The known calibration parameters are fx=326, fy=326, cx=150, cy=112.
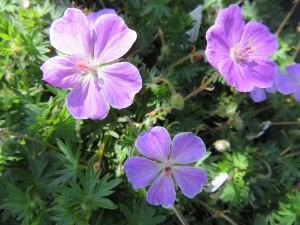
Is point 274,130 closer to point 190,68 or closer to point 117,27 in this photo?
point 190,68

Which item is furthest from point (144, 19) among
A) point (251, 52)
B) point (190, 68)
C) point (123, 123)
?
point (251, 52)

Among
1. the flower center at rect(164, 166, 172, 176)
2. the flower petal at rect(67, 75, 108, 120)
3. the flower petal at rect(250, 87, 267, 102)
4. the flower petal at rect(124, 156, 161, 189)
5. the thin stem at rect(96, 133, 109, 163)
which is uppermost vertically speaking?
the flower petal at rect(67, 75, 108, 120)

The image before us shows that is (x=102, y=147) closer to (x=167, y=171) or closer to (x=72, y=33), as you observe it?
(x=167, y=171)

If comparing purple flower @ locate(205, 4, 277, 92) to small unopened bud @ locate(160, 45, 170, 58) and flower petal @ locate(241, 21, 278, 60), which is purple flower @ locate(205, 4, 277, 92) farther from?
small unopened bud @ locate(160, 45, 170, 58)

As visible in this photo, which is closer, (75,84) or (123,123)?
(75,84)

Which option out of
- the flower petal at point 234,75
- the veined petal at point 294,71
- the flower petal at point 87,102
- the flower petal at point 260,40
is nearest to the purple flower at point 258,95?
the veined petal at point 294,71

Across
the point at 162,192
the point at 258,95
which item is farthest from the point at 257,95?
the point at 162,192

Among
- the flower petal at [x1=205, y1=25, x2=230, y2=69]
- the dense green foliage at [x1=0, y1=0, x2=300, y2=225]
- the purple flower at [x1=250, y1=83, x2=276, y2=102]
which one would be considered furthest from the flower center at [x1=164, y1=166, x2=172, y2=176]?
the purple flower at [x1=250, y1=83, x2=276, y2=102]
